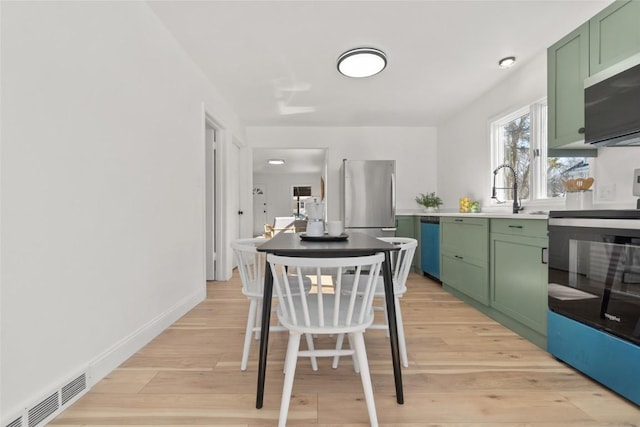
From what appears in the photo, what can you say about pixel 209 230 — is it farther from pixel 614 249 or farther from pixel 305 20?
pixel 614 249

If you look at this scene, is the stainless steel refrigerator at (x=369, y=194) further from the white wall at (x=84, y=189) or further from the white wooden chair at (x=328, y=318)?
the white wooden chair at (x=328, y=318)

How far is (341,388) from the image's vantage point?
168 cm

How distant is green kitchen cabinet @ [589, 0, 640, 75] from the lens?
5.78 feet

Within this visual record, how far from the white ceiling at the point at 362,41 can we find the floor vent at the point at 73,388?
2.37 meters

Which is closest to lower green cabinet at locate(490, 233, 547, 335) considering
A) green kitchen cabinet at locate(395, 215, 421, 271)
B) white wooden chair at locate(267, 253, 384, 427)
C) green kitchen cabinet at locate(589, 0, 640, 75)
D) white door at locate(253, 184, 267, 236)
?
green kitchen cabinet at locate(589, 0, 640, 75)

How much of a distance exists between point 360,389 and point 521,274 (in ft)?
5.05

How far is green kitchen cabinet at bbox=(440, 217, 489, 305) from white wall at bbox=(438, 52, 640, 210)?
66 centimetres

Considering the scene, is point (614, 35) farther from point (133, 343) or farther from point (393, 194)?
point (133, 343)

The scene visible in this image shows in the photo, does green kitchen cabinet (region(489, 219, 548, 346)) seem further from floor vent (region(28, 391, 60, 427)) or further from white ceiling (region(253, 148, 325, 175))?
white ceiling (region(253, 148, 325, 175))

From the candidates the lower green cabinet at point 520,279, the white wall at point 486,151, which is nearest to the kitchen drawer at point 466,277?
the lower green cabinet at point 520,279

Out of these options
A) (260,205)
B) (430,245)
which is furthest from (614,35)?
(260,205)

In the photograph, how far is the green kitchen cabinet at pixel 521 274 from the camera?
219 cm

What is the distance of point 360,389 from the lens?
1.67 m

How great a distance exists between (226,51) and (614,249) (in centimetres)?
308
